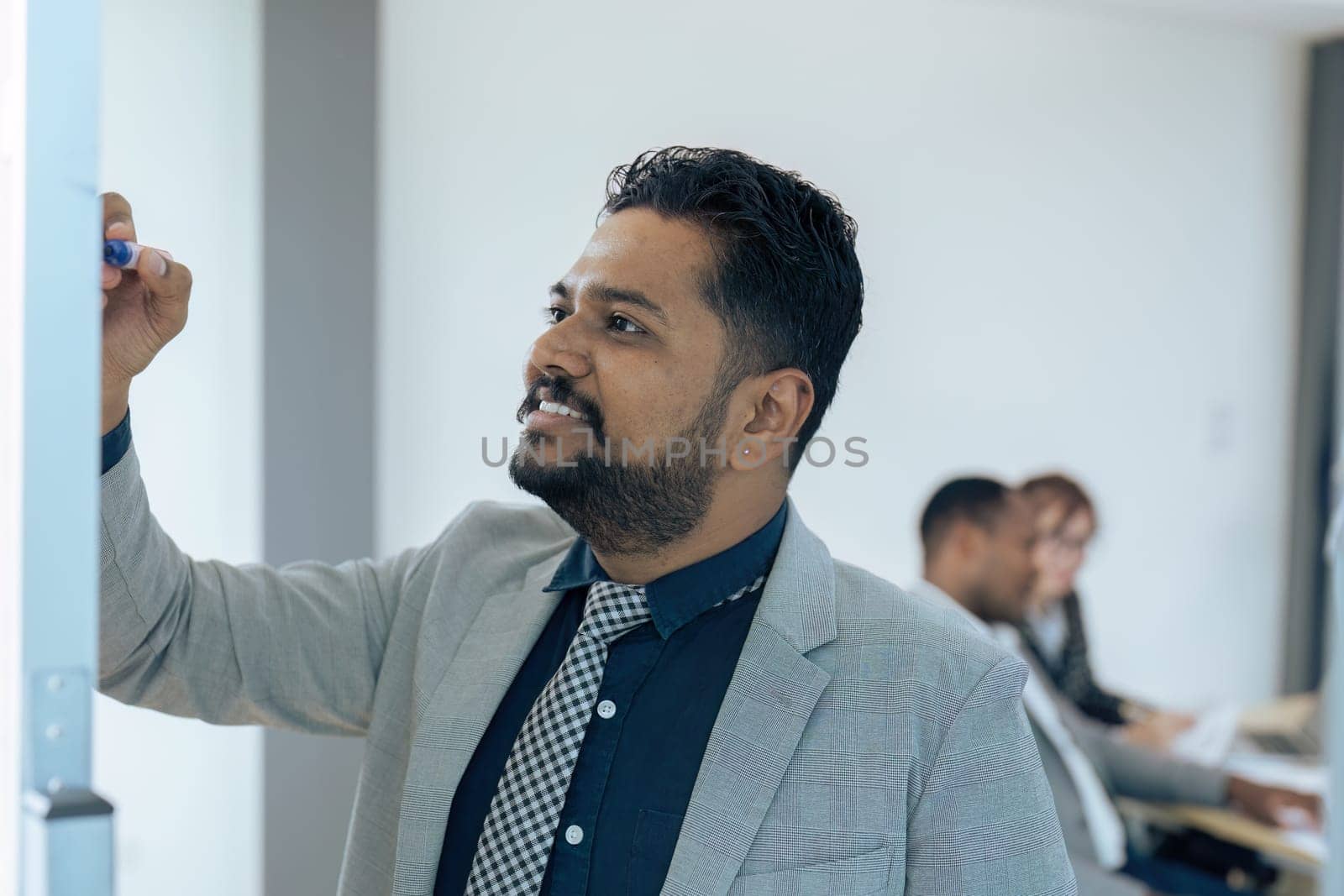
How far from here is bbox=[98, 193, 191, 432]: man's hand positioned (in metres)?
0.97

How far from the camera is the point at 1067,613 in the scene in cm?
340

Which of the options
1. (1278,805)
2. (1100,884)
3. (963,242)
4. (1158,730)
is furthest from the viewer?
(963,242)

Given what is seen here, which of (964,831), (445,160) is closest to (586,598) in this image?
(964,831)

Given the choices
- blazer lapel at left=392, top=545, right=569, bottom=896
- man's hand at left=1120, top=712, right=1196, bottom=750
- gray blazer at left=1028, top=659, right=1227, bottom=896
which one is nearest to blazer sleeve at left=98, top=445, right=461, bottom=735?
blazer lapel at left=392, top=545, right=569, bottom=896

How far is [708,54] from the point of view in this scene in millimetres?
3039

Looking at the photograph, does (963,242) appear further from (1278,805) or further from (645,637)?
(645,637)

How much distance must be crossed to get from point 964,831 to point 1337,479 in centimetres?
334

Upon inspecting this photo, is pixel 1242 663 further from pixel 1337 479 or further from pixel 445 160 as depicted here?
pixel 445 160

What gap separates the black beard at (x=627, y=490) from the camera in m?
1.17

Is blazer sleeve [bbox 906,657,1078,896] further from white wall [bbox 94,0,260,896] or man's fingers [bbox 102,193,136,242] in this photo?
white wall [bbox 94,0,260,896]

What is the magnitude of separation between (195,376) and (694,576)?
5.70ft

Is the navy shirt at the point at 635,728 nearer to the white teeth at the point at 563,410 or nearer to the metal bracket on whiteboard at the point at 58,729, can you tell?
the white teeth at the point at 563,410

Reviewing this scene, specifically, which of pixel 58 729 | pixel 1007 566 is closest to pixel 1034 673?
pixel 1007 566

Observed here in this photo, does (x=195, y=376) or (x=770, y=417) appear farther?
(x=195, y=376)
